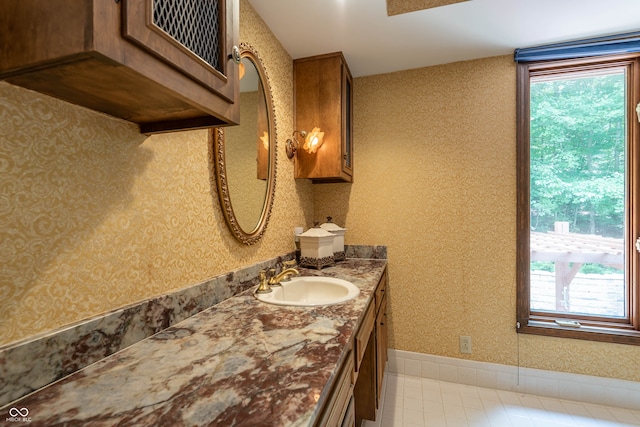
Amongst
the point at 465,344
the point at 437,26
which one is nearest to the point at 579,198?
the point at 465,344

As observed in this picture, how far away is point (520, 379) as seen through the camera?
1940 millimetres

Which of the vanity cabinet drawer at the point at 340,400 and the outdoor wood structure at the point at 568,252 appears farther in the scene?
the outdoor wood structure at the point at 568,252

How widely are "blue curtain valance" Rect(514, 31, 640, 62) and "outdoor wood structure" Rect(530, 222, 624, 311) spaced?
1108mm

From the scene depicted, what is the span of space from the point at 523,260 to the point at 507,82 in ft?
4.10

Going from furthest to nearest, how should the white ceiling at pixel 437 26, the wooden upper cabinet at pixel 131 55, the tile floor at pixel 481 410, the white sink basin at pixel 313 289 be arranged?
the tile floor at pixel 481 410, the white ceiling at pixel 437 26, the white sink basin at pixel 313 289, the wooden upper cabinet at pixel 131 55

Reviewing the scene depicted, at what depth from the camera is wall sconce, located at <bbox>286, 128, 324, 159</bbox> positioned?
1.88 metres

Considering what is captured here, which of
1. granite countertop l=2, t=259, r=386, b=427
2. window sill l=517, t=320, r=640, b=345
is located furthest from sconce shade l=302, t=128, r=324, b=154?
window sill l=517, t=320, r=640, b=345

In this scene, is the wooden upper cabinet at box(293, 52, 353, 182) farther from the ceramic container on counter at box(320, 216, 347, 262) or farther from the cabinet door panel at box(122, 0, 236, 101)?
the cabinet door panel at box(122, 0, 236, 101)

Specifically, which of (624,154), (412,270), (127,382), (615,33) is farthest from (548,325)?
(127,382)

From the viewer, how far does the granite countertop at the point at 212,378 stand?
1.65 feet

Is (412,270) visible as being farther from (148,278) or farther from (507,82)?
(148,278)

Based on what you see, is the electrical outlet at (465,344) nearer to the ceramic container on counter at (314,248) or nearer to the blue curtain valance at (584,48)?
the ceramic container on counter at (314,248)

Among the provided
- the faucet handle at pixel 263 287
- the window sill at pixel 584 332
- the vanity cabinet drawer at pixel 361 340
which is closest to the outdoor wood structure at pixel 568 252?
the window sill at pixel 584 332

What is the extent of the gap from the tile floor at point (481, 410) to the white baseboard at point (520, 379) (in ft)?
0.13
